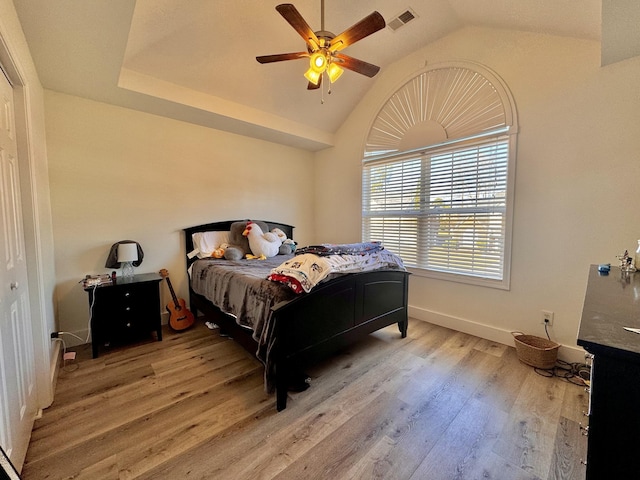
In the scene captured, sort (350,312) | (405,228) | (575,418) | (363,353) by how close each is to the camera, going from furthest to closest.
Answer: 1. (405,228)
2. (363,353)
3. (350,312)
4. (575,418)

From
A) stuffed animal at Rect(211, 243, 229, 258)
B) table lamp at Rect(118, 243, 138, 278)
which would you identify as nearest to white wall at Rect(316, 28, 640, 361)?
stuffed animal at Rect(211, 243, 229, 258)

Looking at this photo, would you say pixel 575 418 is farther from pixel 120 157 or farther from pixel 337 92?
pixel 120 157

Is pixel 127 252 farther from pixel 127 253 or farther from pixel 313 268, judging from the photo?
pixel 313 268

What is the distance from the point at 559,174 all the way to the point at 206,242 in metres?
3.62

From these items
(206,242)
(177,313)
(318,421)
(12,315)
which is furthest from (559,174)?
(177,313)

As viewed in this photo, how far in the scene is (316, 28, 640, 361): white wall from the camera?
2.07 m

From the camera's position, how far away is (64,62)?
2027 mm

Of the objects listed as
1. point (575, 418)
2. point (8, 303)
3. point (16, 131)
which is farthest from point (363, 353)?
point (16, 131)

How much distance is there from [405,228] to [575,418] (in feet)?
7.21

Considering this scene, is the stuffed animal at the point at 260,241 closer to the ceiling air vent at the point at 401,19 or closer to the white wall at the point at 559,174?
the white wall at the point at 559,174

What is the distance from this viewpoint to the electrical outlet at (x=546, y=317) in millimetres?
2445

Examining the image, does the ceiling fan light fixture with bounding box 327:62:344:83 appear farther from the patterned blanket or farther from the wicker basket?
the wicker basket

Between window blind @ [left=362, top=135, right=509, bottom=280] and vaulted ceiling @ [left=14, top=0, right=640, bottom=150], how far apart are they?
39.4 inches

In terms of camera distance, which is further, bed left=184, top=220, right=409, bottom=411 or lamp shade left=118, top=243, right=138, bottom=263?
lamp shade left=118, top=243, right=138, bottom=263
